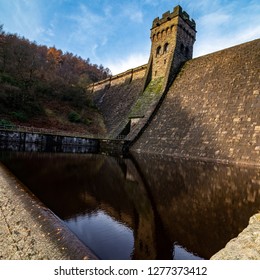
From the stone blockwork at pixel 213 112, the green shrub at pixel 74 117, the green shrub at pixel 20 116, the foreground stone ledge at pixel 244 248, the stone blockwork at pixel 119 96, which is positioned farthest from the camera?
the green shrub at pixel 74 117

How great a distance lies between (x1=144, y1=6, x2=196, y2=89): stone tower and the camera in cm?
2686

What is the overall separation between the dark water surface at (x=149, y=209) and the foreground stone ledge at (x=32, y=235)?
15.8 inches

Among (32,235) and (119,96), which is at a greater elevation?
(119,96)

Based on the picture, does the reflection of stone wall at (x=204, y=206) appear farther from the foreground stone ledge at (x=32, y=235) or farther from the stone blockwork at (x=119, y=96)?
the stone blockwork at (x=119, y=96)

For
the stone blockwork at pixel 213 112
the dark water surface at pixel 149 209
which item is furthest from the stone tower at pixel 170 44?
the dark water surface at pixel 149 209

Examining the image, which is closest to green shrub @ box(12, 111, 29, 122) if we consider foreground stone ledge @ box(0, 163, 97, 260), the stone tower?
the stone tower

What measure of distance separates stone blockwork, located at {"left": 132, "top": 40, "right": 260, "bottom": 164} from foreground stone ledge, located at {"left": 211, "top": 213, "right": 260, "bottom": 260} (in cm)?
1198

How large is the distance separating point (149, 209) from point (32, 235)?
119 inches

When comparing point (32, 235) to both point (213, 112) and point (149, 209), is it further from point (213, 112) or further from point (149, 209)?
point (213, 112)

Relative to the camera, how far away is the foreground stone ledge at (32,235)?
3.28 meters

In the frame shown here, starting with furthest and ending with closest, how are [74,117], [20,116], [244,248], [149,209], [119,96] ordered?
[119,96], [74,117], [20,116], [149,209], [244,248]

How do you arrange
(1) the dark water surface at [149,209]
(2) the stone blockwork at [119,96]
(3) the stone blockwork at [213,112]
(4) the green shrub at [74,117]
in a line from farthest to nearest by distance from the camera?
(4) the green shrub at [74,117] < (2) the stone blockwork at [119,96] < (3) the stone blockwork at [213,112] < (1) the dark water surface at [149,209]

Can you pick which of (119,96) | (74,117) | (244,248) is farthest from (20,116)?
(244,248)

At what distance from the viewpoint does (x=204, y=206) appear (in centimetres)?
620
